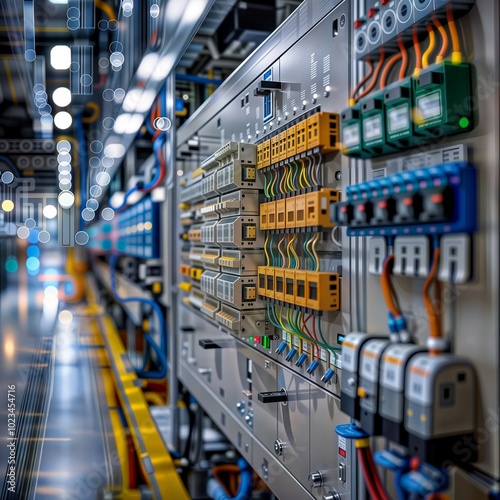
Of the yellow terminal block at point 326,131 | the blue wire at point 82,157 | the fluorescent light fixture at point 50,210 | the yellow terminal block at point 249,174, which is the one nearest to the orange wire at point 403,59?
the yellow terminal block at point 326,131

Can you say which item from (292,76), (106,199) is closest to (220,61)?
(292,76)

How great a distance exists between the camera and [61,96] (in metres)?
3.39

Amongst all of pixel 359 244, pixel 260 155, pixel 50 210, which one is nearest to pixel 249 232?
pixel 260 155

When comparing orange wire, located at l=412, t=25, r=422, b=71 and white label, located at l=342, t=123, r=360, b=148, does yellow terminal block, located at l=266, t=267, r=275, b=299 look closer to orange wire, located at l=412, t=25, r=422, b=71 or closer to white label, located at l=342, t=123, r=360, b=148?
white label, located at l=342, t=123, r=360, b=148

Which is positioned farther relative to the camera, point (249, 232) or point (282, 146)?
point (249, 232)

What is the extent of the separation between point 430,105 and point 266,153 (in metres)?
1.10

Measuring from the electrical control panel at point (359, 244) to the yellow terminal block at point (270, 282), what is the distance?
13 millimetres

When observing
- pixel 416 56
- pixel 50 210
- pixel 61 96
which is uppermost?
pixel 61 96

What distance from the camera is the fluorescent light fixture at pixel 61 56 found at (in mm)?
2859

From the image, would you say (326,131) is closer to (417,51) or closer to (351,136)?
(351,136)

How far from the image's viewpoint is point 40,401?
11.5ft

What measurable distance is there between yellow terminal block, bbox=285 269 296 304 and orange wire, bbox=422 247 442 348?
2.40ft

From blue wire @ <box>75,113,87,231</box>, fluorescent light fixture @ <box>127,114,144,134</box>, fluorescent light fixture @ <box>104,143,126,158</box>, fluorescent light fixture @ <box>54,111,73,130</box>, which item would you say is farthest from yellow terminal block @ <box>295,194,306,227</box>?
fluorescent light fixture @ <box>104,143,126,158</box>

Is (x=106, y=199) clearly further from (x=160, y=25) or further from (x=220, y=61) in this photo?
(x=160, y=25)
